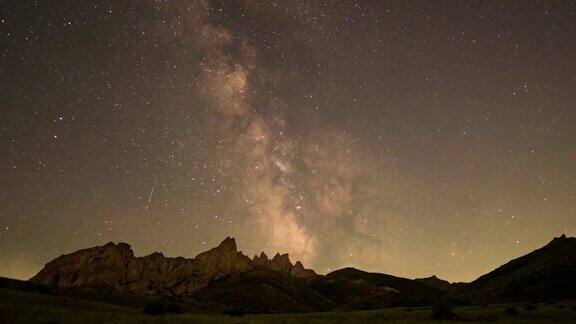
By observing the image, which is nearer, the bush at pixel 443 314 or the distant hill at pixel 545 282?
the bush at pixel 443 314

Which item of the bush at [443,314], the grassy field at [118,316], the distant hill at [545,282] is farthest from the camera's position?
the distant hill at [545,282]

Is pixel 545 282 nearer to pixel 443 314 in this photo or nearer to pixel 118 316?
pixel 443 314

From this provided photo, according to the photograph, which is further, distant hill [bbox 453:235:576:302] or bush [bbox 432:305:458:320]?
distant hill [bbox 453:235:576:302]

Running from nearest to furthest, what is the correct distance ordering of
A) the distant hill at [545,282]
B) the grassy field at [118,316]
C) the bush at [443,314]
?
the grassy field at [118,316] → the bush at [443,314] → the distant hill at [545,282]

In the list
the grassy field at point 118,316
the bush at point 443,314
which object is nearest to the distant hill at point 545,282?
the grassy field at point 118,316

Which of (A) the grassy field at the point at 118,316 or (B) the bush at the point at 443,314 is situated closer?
(A) the grassy field at the point at 118,316

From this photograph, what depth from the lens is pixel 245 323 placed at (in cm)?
3177

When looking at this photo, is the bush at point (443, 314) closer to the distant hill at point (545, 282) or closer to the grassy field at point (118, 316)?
the grassy field at point (118, 316)

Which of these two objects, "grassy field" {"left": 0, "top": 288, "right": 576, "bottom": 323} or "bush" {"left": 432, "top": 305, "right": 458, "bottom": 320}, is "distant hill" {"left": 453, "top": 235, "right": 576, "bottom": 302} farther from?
"bush" {"left": 432, "top": 305, "right": 458, "bottom": 320}

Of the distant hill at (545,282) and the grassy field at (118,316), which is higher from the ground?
the distant hill at (545,282)

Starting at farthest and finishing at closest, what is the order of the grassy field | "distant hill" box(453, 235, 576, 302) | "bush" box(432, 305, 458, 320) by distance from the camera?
"distant hill" box(453, 235, 576, 302)
"bush" box(432, 305, 458, 320)
the grassy field

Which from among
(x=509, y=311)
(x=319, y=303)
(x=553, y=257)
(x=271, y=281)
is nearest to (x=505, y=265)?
(x=553, y=257)

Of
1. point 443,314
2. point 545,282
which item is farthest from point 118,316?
point 545,282

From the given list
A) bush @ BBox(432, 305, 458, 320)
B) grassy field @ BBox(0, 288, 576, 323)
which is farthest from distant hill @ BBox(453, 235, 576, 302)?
bush @ BBox(432, 305, 458, 320)
